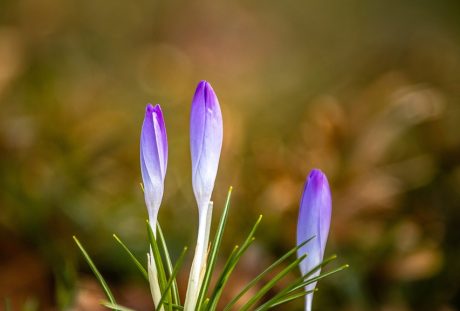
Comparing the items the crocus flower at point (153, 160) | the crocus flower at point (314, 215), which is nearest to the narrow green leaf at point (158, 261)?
the crocus flower at point (153, 160)

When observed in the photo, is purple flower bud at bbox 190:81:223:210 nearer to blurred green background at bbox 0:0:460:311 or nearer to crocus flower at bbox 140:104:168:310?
crocus flower at bbox 140:104:168:310

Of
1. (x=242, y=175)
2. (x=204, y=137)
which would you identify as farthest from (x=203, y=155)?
(x=242, y=175)

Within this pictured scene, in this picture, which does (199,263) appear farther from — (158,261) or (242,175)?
(242,175)

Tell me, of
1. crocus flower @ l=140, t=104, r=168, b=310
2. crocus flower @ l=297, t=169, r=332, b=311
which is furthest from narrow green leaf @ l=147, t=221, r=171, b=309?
crocus flower @ l=297, t=169, r=332, b=311

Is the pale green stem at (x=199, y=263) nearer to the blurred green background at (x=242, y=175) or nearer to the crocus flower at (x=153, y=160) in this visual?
the crocus flower at (x=153, y=160)

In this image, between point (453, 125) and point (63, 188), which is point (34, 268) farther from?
point (453, 125)

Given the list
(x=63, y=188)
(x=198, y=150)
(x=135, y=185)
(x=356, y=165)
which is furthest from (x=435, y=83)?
(x=198, y=150)

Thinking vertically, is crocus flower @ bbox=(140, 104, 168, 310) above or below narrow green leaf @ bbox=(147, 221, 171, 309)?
above
